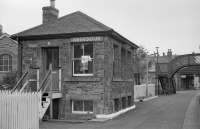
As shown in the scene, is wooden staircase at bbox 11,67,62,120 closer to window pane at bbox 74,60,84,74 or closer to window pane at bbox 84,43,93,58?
window pane at bbox 74,60,84,74

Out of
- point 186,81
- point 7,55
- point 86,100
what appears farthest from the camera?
point 186,81

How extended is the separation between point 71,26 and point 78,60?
2137mm

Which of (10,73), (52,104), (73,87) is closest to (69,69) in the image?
(73,87)

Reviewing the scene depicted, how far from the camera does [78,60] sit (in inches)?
737

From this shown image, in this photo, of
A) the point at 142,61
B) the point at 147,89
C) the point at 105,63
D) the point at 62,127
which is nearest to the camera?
the point at 62,127

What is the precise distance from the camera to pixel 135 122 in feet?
54.9

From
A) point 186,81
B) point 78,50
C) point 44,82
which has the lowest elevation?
point 186,81

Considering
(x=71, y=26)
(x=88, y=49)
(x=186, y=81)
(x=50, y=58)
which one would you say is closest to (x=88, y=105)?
(x=88, y=49)

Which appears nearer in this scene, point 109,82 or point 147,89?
point 109,82

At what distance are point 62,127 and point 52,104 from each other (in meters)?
4.11

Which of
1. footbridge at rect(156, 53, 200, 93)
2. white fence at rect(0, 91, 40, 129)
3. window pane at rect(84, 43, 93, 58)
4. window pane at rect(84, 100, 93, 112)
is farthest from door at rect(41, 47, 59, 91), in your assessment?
footbridge at rect(156, 53, 200, 93)

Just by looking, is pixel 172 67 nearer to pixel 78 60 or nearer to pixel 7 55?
pixel 7 55

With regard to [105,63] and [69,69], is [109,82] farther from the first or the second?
[69,69]

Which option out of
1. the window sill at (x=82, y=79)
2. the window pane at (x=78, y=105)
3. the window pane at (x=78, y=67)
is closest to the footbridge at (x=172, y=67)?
the window pane at (x=78, y=67)
